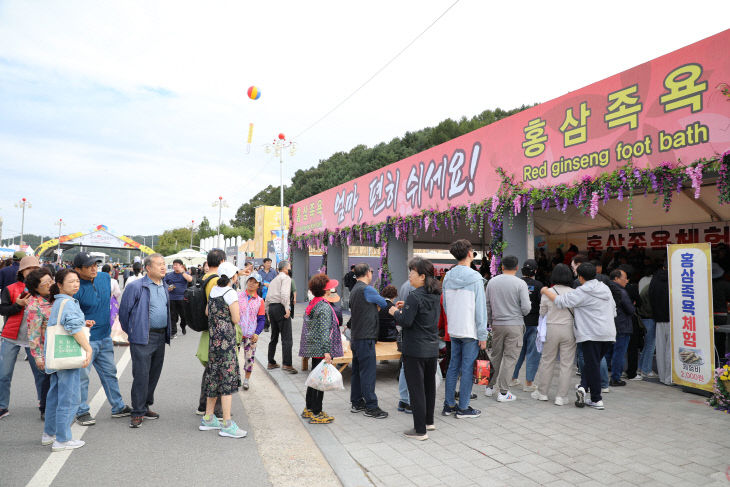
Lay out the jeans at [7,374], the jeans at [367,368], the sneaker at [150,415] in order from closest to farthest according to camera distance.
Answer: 1. the jeans at [7,374]
2. the sneaker at [150,415]
3. the jeans at [367,368]

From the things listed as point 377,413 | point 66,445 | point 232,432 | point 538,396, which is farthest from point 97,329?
point 538,396

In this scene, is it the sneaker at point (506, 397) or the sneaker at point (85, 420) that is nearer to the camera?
the sneaker at point (85, 420)

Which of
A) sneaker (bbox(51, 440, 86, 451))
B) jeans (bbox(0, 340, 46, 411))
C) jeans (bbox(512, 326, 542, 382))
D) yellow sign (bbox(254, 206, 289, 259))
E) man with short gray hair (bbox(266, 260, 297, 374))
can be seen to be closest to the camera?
sneaker (bbox(51, 440, 86, 451))

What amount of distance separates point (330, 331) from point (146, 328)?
6.65ft

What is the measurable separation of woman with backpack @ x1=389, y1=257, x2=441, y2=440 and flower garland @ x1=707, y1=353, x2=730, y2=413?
3.59m

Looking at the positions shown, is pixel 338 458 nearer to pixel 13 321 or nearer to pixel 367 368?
pixel 367 368

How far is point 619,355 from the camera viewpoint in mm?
6930

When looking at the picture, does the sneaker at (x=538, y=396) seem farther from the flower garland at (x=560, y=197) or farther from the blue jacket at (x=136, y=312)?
the blue jacket at (x=136, y=312)

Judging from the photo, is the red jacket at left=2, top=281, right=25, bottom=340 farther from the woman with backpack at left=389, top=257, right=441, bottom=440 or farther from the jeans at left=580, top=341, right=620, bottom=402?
the jeans at left=580, top=341, right=620, bottom=402

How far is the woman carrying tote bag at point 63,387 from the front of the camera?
4.27 meters

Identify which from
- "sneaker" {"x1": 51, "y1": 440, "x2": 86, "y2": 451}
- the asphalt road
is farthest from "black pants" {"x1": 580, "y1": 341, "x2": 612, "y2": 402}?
"sneaker" {"x1": 51, "y1": 440, "x2": 86, "y2": 451}

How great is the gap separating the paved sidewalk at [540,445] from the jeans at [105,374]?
6.77 ft

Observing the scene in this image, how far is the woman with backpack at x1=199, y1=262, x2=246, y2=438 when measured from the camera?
187 inches

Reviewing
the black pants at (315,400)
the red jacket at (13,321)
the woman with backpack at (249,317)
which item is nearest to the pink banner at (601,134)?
the woman with backpack at (249,317)
